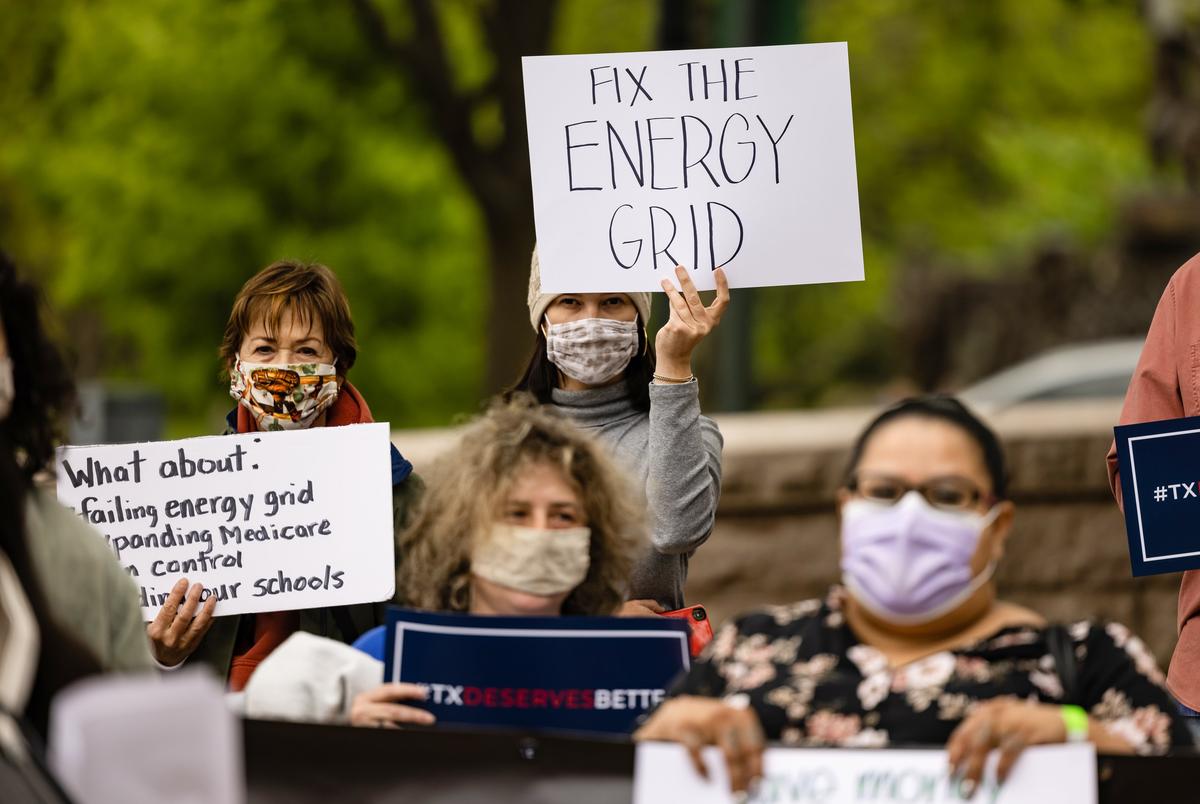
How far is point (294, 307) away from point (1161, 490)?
1987 millimetres

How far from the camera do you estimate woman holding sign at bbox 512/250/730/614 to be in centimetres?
416

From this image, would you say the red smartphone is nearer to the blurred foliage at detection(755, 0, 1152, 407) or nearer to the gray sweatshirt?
the gray sweatshirt

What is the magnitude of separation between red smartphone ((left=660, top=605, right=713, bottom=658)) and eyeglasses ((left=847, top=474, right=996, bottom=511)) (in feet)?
2.12

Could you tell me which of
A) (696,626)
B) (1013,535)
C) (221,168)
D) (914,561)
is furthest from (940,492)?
(221,168)

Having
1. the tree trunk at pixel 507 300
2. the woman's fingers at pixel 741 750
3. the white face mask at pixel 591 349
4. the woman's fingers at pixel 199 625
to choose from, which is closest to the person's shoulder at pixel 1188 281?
the white face mask at pixel 591 349

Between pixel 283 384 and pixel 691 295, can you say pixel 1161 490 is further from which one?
pixel 283 384

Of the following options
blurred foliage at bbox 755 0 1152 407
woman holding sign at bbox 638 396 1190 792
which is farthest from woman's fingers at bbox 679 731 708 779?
blurred foliage at bbox 755 0 1152 407

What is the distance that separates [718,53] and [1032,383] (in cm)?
925

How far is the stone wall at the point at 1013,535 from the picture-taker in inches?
327

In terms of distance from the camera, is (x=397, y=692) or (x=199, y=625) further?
(x=199, y=625)

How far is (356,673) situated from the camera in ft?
11.8

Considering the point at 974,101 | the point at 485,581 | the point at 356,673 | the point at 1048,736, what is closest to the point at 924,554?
the point at 1048,736

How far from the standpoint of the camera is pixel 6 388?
3.42 meters

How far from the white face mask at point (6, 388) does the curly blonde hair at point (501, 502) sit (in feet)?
2.76
